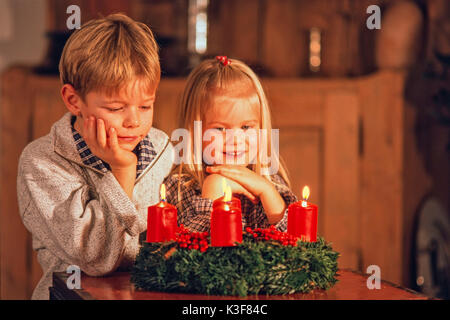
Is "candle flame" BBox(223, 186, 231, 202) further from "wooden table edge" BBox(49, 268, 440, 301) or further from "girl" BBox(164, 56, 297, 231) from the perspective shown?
"wooden table edge" BBox(49, 268, 440, 301)

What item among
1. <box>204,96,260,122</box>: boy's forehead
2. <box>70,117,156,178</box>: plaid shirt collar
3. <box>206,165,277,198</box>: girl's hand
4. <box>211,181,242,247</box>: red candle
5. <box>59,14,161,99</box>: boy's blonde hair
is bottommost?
<box>211,181,242,247</box>: red candle

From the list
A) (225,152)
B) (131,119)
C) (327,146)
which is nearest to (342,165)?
(327,146)

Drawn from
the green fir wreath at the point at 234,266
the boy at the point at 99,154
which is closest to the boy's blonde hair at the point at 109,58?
the boy at the point at 99,154

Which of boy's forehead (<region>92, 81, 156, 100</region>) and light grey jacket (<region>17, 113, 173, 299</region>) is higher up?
boy's forehead (<region>92, 81, 156, 100</region>)

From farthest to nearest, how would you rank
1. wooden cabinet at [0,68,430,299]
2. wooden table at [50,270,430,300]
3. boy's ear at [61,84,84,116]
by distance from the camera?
wooden cabinet at [0,68,430,299], boy's ear at [61,84,84,116], wooden table at [50,270,430,300]

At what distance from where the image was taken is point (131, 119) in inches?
36.1

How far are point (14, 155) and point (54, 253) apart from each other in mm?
1131

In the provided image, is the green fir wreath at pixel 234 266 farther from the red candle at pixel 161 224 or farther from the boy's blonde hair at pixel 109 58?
the boy's blonde hair at pixel 109 58

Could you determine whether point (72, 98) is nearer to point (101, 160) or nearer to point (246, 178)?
point (101, 160)

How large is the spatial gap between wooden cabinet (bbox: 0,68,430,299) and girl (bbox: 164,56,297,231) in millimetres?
1053

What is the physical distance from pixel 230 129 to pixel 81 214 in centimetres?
24

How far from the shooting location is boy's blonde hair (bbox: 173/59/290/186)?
98 centimetres

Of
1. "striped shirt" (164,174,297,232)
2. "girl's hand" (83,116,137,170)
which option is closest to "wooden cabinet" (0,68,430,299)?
"striped shirt" (164,174,297,232)

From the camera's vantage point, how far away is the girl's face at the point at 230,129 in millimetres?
965
